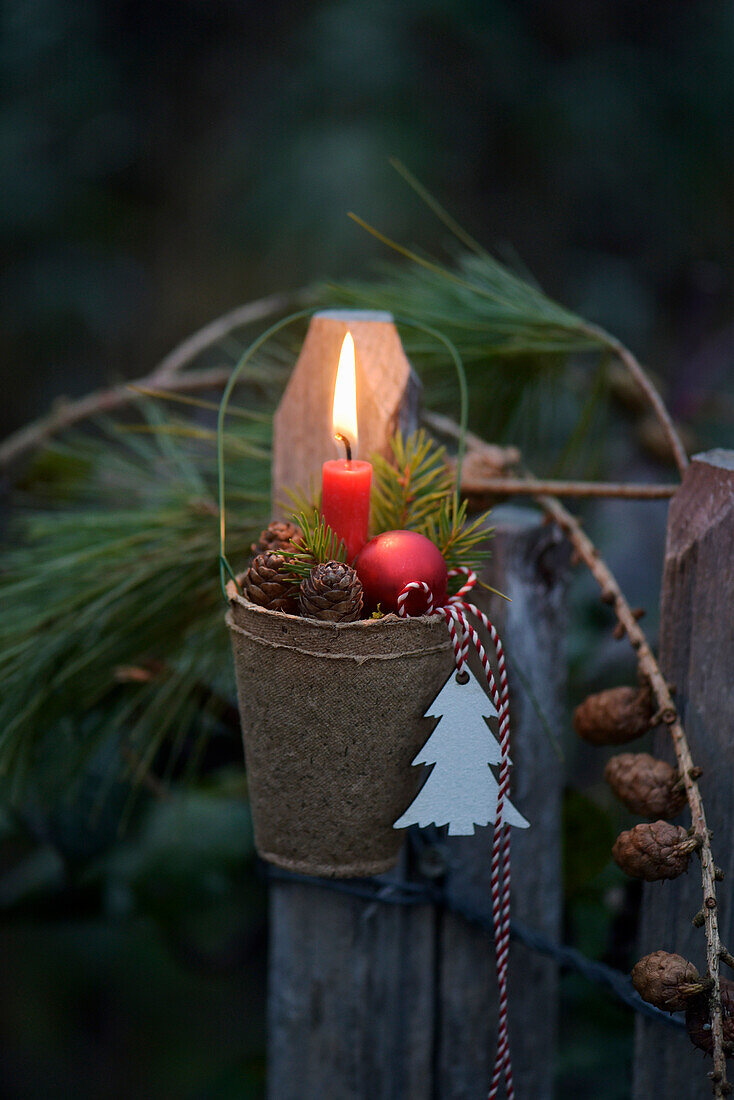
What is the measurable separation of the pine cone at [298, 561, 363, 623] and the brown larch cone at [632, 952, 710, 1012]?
0.21 m

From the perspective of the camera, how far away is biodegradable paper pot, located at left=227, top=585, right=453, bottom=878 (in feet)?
1.55

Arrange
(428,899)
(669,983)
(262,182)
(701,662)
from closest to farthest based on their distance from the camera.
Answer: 1. (669,983)
2. (701,662)
3. (428,899)
4. (262,182)

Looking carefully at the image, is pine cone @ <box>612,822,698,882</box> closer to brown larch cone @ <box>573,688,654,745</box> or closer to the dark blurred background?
brown larch cone @ <box>573,688,654,745</box>

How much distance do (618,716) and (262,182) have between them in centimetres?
148

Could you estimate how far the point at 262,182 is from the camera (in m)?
1.77

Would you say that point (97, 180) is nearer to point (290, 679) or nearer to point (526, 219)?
point (526, 219)

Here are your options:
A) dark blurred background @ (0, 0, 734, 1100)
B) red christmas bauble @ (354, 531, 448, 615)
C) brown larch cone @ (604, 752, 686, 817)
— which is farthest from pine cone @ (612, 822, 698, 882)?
dark blurred background @ (0, 0, 734, 1100)

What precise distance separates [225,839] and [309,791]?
0.51m

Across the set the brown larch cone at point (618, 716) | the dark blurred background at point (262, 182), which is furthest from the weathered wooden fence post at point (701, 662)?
the dark blurred background at point (262, 182)

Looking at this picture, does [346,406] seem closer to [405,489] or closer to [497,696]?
[405,489]

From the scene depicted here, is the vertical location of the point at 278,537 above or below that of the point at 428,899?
above

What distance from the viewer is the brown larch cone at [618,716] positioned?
0.55m

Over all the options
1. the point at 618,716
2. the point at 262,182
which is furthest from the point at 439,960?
the point at 262,182

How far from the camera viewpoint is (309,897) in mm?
696
